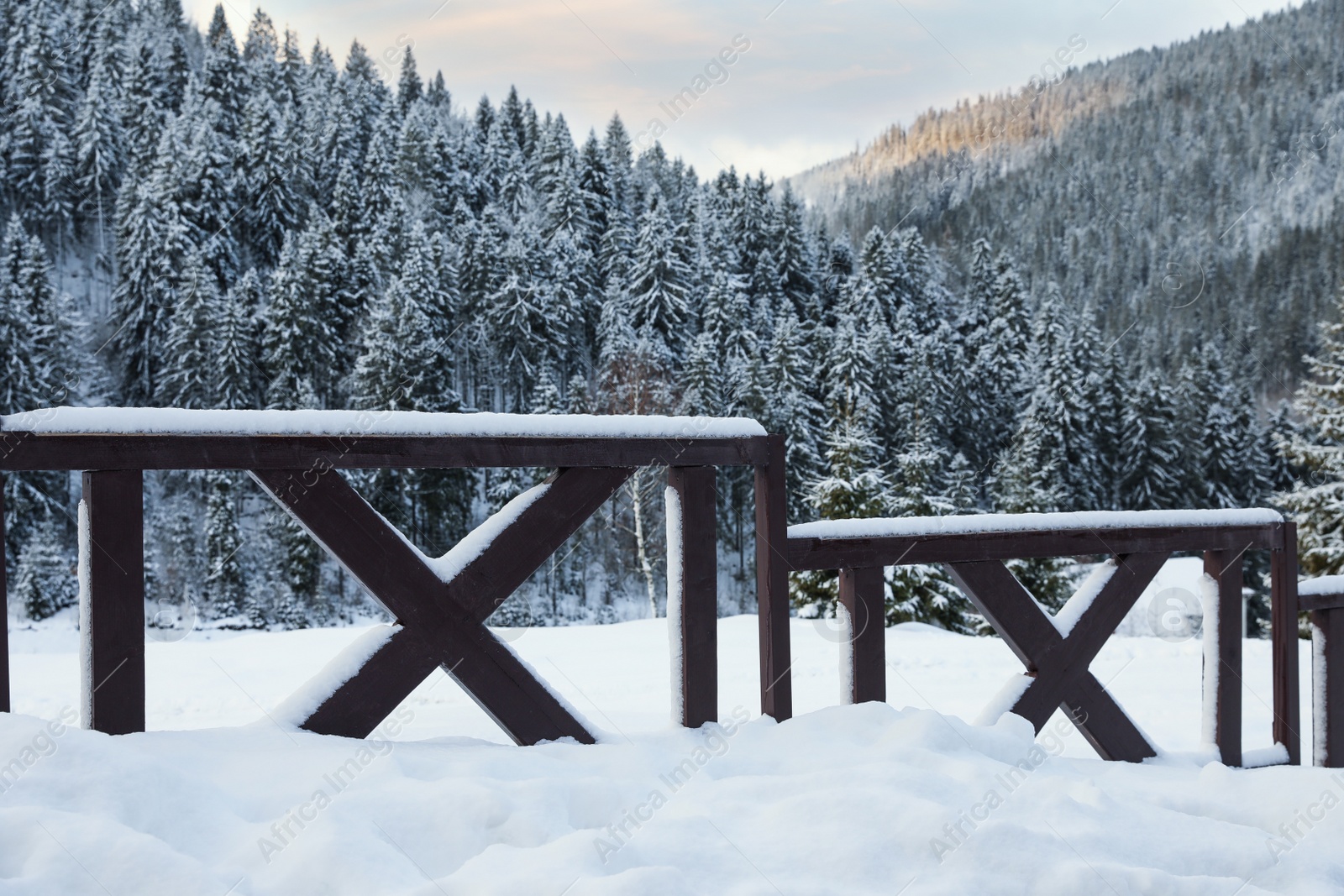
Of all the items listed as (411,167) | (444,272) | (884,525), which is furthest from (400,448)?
(411,167)

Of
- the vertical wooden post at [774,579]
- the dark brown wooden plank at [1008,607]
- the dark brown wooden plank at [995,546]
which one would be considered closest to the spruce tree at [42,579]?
the vertical wooden post at [774,579]

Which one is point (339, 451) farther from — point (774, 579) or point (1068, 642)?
point (1068, 642)

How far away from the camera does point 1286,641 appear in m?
3.77

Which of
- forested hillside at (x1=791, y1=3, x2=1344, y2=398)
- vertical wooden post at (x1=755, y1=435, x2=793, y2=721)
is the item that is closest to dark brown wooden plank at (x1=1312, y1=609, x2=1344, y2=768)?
vertical wooden post at (x1=755, y1=435, x2=793, y2=721)

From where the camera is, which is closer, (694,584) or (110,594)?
(110,594)

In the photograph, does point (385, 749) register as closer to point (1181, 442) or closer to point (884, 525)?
point (884, 525)

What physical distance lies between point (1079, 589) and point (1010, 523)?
0.46m

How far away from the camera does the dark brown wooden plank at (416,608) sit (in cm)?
230

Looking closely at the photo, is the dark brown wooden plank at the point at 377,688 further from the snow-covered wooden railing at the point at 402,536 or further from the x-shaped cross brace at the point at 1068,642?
the x-shaped cross brace at the point at 1068,642

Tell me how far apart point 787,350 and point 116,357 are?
109 feet

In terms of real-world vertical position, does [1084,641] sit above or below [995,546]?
below

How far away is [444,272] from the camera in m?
46.9

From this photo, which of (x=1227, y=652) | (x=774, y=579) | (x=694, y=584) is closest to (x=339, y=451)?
(x=694, y=584)

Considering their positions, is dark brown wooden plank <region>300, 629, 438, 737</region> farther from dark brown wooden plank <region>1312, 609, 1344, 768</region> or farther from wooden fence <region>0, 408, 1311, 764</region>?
dark brown wooden plank <region>1312, 609, 1344, 768</region>
